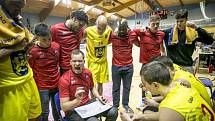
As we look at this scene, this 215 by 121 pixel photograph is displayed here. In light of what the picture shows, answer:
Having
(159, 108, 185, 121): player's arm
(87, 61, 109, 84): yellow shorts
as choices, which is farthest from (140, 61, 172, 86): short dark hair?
(87, 61, 109, 84): yellow shorts

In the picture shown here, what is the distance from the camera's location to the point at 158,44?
381 cm

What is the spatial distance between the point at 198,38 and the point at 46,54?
7.11 feet

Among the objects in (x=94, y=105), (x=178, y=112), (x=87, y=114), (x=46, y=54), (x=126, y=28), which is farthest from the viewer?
(x=126, y=28)

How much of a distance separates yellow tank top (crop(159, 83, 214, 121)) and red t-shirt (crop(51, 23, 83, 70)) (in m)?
1.83

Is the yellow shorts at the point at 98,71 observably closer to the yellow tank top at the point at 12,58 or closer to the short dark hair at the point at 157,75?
the yellow tank top at the point at 12,58

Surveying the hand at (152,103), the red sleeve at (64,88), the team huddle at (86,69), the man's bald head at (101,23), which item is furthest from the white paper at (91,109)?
the man's bald head at (101,23)

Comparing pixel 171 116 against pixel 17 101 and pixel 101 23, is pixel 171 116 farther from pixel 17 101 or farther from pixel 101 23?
pixel 101 23

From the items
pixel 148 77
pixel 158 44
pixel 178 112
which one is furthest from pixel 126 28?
pixel 178 112

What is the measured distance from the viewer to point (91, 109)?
2.37 meters

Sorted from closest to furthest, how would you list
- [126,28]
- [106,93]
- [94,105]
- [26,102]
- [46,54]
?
[26,102]
[94,105]
[46,54]
[126,28]
[106,93]

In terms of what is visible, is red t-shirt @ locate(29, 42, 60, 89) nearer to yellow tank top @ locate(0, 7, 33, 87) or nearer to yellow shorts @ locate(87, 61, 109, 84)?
yellow tank top @ locate(0, 7, 33, 87)

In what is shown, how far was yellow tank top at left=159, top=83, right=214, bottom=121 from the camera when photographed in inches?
55.0

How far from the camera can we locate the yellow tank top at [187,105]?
140cm

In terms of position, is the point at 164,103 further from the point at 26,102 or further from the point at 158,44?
the point at 158,44
